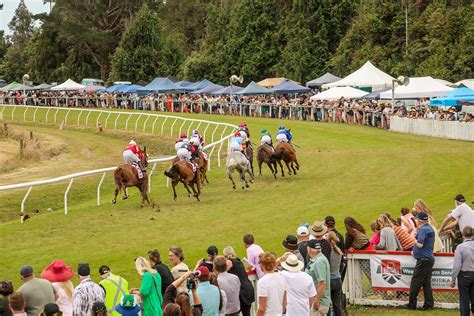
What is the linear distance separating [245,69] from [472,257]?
62173 millimetres

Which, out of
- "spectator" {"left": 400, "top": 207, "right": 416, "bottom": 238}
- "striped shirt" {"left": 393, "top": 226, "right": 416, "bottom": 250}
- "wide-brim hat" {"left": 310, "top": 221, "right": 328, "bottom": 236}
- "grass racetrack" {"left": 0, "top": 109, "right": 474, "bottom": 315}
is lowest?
"grass racetrack" {"left": 0, "top": 109, "right": 474, "bottom": 315}

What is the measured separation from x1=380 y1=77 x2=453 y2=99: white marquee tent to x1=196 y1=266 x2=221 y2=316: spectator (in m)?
36.6

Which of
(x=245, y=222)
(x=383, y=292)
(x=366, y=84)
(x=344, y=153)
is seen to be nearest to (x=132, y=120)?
(x=366, y=84)

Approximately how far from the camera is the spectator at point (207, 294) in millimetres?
9649

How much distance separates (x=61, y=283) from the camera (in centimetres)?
1005

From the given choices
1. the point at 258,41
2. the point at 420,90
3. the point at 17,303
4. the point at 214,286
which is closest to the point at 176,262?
the point at 214,286

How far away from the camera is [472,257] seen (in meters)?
11.9

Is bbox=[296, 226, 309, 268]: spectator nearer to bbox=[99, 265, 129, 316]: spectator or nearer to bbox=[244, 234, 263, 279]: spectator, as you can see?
bbox=[244, 234, 263, 279]: spectator

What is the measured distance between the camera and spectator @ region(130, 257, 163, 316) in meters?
9.81

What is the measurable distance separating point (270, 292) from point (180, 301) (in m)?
1.16

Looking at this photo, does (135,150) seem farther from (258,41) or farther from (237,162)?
(258,41)

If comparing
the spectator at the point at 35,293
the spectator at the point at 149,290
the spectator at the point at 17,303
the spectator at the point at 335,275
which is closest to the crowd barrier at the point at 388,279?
the spectator at the point at 335,275

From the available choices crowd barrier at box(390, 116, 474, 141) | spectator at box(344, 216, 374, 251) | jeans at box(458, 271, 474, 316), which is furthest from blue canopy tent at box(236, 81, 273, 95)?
jeans at box(458, 271, 474, 316)

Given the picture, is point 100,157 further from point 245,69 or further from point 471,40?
point 245,69
